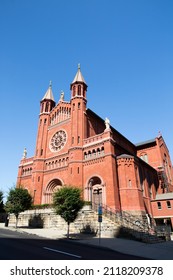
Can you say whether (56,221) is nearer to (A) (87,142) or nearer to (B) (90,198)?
(B) (90,198)

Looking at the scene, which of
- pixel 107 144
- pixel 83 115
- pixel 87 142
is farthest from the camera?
pixel 83 115

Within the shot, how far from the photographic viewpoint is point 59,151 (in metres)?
36.0

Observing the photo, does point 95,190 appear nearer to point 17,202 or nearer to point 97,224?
point 97,224

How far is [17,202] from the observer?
88.5ft

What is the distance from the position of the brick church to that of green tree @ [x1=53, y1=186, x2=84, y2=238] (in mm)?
6474

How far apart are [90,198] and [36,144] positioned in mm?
17174

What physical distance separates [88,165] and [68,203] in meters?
10.4

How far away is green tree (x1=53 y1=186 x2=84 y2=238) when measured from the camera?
2077 cm

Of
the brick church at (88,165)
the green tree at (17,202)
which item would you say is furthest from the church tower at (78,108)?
the green tree at (17,202)

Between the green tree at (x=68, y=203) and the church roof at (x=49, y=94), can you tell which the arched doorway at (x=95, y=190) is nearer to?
the green tree at (x=68, y=203)

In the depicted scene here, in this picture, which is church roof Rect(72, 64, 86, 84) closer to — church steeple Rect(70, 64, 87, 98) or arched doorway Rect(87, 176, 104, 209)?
church steeple Rect(70, 64, 87, 98)

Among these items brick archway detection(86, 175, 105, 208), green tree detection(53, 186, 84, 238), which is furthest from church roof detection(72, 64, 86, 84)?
green tree detection(53, 186, 84, 238)

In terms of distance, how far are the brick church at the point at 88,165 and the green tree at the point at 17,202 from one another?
6.25m
